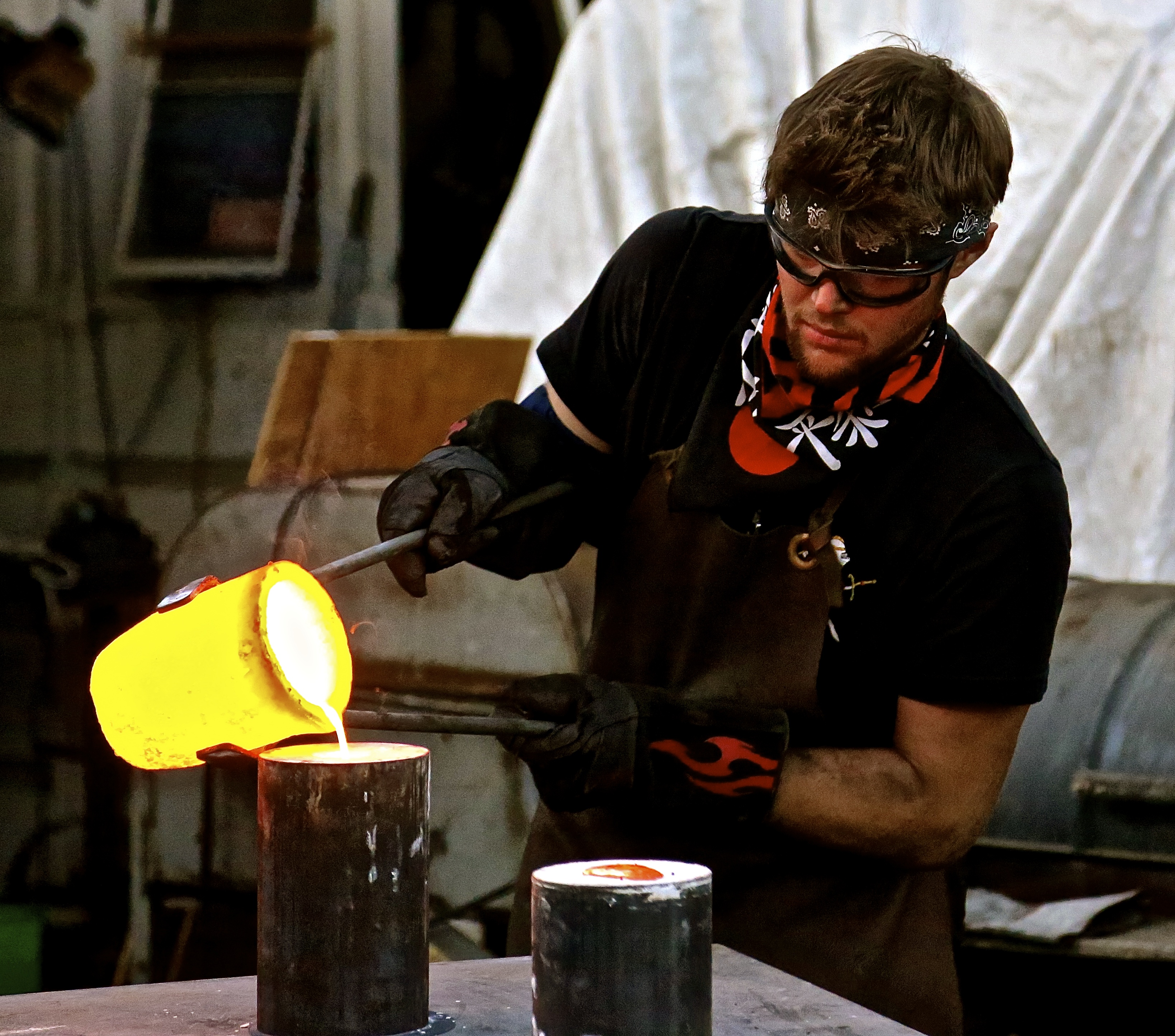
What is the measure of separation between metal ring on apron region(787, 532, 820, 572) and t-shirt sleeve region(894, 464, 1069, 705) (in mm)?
136

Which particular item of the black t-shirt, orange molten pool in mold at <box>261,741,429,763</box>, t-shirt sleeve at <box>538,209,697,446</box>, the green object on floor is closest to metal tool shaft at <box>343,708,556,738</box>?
orange molten pool in mold at <box>261,741,429,763</box>

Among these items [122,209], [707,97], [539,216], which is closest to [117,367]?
[122,209]

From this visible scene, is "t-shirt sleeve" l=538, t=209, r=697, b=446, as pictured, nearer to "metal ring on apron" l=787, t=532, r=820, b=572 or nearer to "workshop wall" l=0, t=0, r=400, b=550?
"metal ring on apron" l=787, t=532, r=820, b=572

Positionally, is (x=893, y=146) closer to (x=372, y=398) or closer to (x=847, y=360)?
(x=847, y=360)

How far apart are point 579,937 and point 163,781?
228cm

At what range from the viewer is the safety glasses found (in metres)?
1.67

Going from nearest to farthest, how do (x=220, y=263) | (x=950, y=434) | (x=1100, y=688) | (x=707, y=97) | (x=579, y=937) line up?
1. (x=579, y=937)
2. (x=950, y=434)
3. (x=1100, y=688)
4. (x=707, y=97)
5. (x=220, y=263)

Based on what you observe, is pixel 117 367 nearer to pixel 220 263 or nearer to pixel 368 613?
pixel 220 263

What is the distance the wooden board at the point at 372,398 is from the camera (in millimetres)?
3432

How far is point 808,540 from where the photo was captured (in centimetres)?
180

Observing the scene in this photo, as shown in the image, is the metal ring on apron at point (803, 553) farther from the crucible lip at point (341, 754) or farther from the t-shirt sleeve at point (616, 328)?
the crucible lip at point (341, 754)

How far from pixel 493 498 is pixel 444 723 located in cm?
47

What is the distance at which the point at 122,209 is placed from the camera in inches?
204

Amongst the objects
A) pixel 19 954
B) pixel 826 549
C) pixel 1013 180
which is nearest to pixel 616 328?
pixel 826 549
